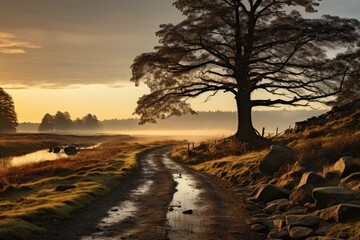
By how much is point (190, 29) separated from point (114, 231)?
2379cm

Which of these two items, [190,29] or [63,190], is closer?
[63,190]

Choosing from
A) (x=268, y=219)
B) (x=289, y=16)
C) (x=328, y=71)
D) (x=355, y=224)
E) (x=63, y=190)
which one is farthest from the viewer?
(x=289, y=16)

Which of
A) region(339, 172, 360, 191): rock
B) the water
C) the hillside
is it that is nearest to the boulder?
the hillside

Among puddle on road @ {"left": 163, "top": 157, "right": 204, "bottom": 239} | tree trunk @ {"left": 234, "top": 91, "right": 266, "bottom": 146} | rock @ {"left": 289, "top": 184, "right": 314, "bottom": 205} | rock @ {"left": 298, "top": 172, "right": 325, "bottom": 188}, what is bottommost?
puddle on road @ {"left": 163, "top": 157, "right": 204, "bottom": 239}

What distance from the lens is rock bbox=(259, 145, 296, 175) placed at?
854 inches

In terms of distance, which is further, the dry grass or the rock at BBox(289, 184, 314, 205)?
the dry grass

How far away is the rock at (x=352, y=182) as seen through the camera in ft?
45.5

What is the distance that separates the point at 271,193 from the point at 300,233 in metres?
5.69

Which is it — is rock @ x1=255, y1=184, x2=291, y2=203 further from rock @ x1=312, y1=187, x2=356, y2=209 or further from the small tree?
the small tree

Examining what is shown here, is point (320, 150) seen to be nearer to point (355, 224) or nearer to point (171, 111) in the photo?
point (355, 224)

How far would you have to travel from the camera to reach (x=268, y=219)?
13.9 metres

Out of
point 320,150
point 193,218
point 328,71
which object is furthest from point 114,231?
point 328,71

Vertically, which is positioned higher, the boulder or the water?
the boulder

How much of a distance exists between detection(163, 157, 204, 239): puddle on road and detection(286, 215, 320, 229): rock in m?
3.06
